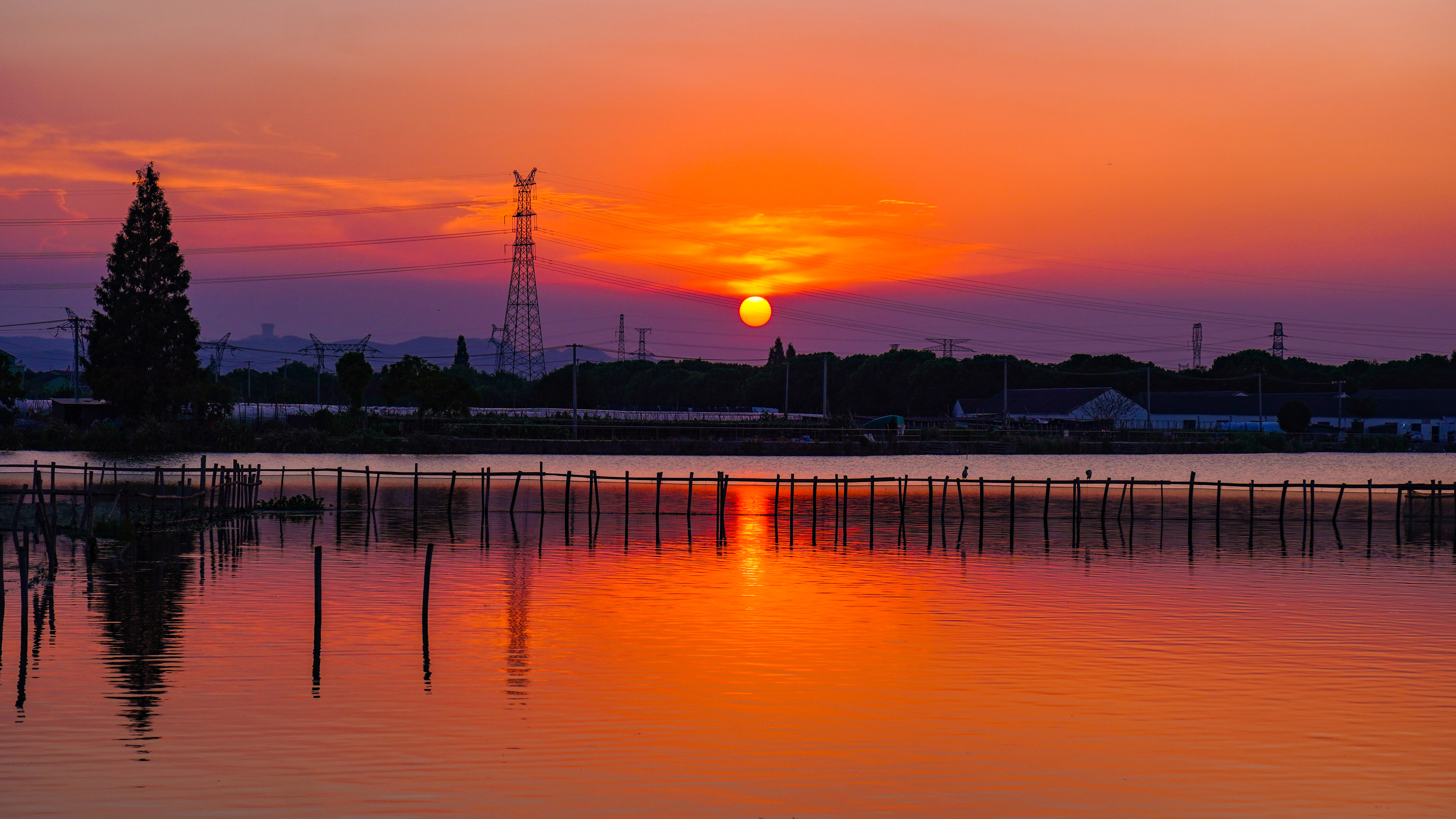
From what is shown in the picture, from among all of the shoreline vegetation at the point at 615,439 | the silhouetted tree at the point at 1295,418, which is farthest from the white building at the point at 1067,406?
the silhouetted tree at the point at 1295,418

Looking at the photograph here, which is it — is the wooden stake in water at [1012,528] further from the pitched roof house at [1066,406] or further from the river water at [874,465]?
the pitched roof house at [1066,406]

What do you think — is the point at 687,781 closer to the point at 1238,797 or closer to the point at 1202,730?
the point at 1238,797

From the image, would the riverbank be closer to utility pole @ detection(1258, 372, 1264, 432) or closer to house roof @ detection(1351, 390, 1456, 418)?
utility pole @ detection(1258, 372, 1264, 432)

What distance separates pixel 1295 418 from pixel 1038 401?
101 feet

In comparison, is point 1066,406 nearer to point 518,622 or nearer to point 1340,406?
point 1340,406

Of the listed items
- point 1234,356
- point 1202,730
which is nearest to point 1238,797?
point 1202,730

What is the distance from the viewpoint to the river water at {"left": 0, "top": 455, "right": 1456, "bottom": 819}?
535 inches

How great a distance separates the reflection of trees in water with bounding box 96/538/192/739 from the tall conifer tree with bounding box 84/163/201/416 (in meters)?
66.6

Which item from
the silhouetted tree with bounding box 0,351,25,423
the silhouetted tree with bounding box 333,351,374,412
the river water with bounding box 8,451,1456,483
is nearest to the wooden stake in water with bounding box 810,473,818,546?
the river water with bounding box 8,451,1456,483

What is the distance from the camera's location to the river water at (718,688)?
1358 cm

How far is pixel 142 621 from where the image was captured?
23.0m

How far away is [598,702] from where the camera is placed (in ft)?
58.1

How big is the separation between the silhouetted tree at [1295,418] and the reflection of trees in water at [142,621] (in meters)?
130

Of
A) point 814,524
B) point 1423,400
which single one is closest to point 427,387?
point 814,524
